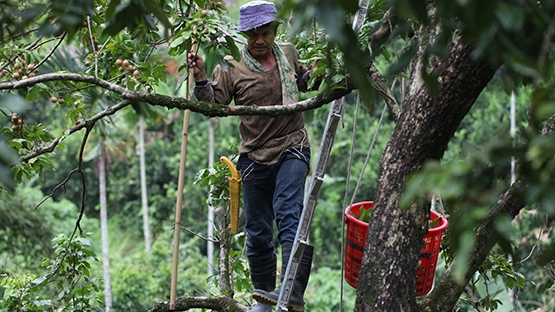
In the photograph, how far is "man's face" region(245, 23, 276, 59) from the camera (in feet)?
8.43

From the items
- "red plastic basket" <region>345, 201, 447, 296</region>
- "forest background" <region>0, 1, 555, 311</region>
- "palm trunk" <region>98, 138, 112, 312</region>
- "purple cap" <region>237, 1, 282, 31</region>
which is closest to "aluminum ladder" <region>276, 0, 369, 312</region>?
"red plastic basket" <region>345, 201, 447, 296</region>

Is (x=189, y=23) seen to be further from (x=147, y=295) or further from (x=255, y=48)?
(x=147, y=295)

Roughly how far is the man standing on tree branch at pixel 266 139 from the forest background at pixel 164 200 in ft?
12.3

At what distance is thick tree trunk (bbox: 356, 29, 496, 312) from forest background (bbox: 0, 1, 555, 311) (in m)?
4.42

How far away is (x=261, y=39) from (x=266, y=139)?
1.38ft

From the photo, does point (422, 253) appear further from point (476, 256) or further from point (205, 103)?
point (205, 103)

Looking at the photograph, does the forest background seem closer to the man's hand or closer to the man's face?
the man's face

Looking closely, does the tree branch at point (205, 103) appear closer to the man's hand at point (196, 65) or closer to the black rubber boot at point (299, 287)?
the man's hand at point (196, 65)

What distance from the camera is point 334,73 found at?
6.36 ft

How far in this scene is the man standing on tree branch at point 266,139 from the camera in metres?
2.59

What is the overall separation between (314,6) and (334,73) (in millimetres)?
1148

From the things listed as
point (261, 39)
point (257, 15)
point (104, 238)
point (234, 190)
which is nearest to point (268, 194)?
point (234, 190)

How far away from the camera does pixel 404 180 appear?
5.84ft

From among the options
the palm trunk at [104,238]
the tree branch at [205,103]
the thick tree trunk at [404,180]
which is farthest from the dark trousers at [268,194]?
the palm trunk at [104,238]
